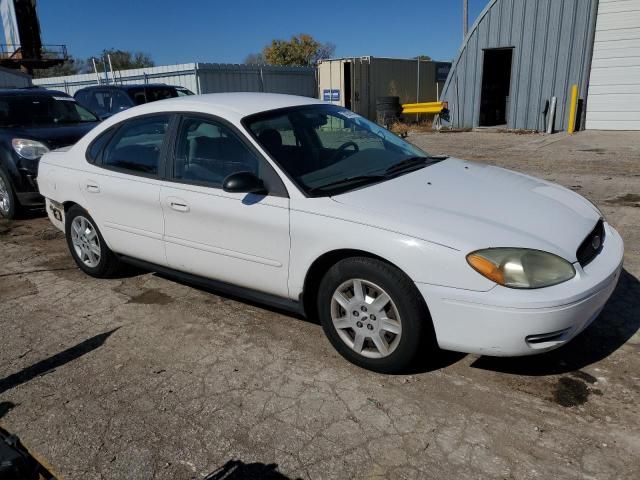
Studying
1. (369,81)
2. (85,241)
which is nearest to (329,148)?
(85,241)

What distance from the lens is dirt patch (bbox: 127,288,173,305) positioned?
171 inches

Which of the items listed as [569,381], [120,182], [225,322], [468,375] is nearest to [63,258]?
[120,182]

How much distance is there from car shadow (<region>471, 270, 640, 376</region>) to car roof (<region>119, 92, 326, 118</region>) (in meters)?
2.27

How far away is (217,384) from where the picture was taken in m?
3.12

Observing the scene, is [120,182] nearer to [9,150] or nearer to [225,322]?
[225,322]

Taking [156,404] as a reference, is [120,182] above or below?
above

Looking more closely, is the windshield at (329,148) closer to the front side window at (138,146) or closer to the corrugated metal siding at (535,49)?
the front side window at (138,146)

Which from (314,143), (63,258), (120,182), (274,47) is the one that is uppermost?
(274,47)

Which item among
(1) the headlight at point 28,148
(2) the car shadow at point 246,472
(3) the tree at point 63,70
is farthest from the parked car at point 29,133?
(3) the tree at point 63,70

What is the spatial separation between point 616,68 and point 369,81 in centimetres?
894

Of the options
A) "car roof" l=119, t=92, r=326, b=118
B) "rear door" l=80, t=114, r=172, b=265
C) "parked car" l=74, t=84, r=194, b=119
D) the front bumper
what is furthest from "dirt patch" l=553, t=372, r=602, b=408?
"parked car" l=74, t=84, r=194, b=119

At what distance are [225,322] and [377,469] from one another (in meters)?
1.84

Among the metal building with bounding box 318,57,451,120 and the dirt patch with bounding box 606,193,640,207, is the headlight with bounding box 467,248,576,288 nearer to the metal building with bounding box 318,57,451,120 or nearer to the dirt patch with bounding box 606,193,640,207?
the dirt patch with bounding box 606,193,640,207

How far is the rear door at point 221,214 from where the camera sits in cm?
333
